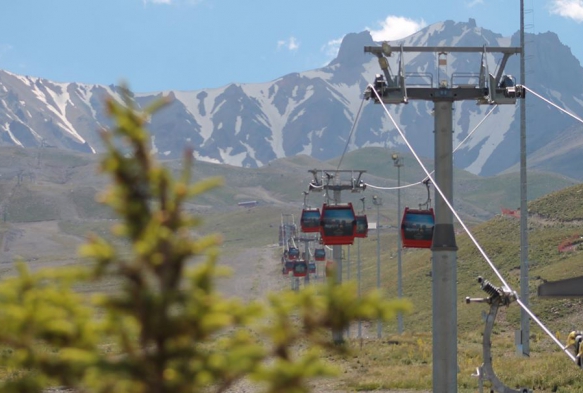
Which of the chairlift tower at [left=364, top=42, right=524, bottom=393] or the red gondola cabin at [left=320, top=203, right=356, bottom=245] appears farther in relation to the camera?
the red gondola cabin at [left=320, top=203, right=356, bottom=245]

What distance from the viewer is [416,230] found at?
74.3 feet

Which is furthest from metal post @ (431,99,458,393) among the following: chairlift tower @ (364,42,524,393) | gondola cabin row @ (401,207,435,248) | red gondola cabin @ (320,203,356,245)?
red gondola cabin @ (320,203,356,245)

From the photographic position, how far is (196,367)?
3705 millimetres

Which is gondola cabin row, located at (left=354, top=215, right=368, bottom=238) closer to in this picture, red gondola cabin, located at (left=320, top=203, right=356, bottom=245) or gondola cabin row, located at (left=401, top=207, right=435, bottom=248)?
red gondola cabin, located at (left=320, top=203, right=356, bottom=245)

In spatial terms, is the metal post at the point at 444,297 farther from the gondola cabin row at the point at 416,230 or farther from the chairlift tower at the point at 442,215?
the gondola cabin row at the point at 416,230

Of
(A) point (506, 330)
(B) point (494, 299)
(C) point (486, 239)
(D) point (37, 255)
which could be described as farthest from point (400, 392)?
(D) point (37, 255)

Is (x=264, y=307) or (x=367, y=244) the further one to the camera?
(x=367, y=244)

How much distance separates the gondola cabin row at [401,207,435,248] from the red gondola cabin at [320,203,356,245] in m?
5.84

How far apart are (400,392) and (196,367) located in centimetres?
2105

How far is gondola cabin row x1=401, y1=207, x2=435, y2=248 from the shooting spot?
22.6 m

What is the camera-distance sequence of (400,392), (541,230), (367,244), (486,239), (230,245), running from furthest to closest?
(230,245), (367,244), (486,239), (541,230), (400,392)

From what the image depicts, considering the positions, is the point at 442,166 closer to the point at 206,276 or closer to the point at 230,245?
the point at 206,276

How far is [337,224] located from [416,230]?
21.2 ft

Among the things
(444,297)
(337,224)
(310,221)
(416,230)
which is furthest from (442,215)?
(310,221)
